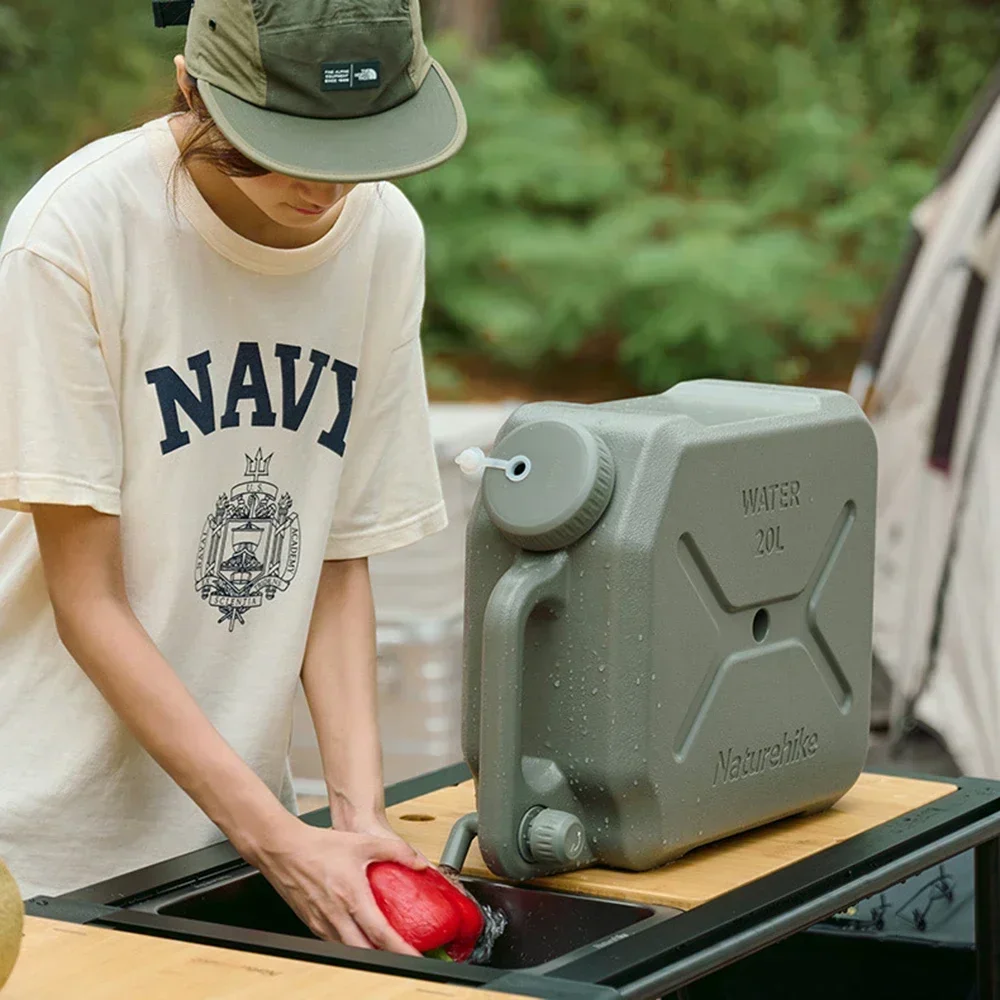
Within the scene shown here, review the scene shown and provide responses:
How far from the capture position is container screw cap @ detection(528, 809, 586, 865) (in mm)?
1533

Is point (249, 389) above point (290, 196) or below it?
below

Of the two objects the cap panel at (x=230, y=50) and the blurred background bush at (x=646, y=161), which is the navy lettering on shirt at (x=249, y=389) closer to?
the cap panel at (x=230, y=50)

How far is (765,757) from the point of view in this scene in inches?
64.7

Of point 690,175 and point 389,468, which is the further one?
point 690,175

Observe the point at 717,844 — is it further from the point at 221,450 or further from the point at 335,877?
the point at 221,450

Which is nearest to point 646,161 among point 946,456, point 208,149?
point 946,456

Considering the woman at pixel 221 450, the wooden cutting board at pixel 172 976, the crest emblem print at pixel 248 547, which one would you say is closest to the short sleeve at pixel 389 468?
the woman at pixel 221 450

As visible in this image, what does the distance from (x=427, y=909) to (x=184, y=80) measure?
700mm

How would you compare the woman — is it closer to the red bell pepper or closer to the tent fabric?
the red bell pepper

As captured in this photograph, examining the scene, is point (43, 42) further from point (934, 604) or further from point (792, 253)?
point (934, 604)

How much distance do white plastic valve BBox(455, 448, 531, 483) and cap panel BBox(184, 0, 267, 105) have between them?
1.08 ft

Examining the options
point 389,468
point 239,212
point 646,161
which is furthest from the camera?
point 646,161

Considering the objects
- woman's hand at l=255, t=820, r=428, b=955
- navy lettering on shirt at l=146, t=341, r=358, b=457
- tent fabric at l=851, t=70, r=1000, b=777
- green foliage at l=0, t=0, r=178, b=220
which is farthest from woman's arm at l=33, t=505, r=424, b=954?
green foliage at l=0, t=0, r=178, b=220

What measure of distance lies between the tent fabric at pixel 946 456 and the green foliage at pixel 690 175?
4689 millimetres
